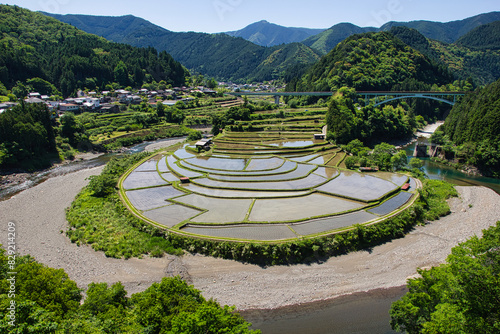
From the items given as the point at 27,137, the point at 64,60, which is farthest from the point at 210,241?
the point at 64,60

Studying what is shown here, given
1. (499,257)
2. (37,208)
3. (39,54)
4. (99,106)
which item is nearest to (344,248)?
(499,257)

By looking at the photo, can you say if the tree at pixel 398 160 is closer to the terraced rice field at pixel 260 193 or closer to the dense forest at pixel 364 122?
the terraced rice field at pixel 260 193

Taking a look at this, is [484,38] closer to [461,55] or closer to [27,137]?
[461,55]

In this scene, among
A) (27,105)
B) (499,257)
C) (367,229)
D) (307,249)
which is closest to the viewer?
(499,257)

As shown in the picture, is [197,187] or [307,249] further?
[197,187]

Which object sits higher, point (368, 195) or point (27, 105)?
point (27, 105)

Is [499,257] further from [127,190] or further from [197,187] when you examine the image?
[127,190]

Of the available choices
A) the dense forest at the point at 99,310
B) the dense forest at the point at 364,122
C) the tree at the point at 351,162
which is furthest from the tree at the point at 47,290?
the dense forest at the point at 364,122
